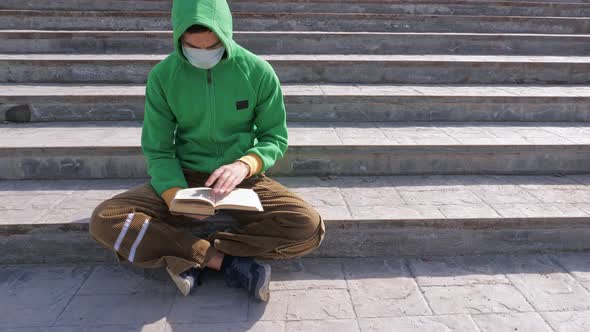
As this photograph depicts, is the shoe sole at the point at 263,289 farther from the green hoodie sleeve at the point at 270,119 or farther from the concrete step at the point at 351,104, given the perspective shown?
the concrete step at the point at 351,104

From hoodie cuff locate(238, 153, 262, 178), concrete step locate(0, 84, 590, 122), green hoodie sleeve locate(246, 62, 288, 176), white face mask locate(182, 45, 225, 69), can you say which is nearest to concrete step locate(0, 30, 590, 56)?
concrete step locate(0, 84, 590, 122)

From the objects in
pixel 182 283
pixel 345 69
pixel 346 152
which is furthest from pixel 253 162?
pixel 345 69

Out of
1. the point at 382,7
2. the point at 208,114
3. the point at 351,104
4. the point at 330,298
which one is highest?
the point at 382,7

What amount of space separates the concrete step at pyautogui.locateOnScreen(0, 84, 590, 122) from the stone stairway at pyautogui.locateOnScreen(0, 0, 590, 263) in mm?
12

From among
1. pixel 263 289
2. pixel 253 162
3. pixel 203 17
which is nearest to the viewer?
pixel 203 17

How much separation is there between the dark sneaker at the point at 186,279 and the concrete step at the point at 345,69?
2506mm

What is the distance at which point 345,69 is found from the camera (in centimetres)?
440

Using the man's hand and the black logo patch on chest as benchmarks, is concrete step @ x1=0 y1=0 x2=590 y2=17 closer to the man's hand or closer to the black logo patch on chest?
the black logo patch on chest

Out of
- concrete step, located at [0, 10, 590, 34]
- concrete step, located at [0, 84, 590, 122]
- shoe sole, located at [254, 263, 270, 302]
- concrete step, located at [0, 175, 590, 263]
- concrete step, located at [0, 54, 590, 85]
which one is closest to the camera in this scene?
shoe sole, located at [254, 263, 270, 302]

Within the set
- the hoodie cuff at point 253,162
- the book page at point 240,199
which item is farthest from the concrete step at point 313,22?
the book page at point 240,199

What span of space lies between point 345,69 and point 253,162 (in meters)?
2.36

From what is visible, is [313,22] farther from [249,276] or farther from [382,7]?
[249,276]

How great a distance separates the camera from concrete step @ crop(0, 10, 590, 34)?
17.1 ft

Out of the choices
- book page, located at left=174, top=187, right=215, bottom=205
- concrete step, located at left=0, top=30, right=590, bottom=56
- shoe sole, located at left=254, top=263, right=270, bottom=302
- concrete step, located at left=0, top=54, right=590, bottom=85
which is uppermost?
concrete step, located at left=0, top=30, right=590, bottom=56
